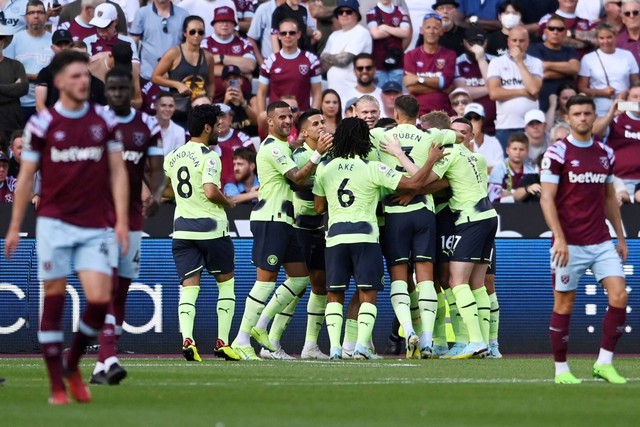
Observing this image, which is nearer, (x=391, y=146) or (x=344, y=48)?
(x=391, y=146)

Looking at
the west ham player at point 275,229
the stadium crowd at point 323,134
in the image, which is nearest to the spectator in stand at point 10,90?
the stadium crowd at point 323,134

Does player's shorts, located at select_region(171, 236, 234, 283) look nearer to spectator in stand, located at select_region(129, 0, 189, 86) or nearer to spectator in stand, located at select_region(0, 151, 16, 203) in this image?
spectator in stand, located at select_region(0, 151, 16, 203)

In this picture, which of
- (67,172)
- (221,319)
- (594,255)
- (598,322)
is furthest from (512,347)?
(67,172)

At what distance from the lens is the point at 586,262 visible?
11.5 metres

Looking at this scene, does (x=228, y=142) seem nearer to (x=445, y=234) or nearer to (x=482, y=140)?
(x=482, y=140)

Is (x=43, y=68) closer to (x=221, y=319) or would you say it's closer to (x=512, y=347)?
(x=221, y=319)

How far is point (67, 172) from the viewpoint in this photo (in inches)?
372

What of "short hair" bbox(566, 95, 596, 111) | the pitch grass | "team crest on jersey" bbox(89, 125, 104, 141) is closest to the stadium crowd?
"team crest on jersey" bbox(89, 125, 104, 141)

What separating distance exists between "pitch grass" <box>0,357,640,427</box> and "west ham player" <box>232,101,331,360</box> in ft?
7.07

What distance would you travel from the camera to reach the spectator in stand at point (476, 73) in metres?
21.2

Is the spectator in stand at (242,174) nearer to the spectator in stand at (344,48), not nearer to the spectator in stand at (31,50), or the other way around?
the spectator in stand at (344,48)

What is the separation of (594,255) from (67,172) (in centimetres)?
456

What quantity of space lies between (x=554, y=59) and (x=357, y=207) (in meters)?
7.66

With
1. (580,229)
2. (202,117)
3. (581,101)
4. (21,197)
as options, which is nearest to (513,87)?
(202,117)
